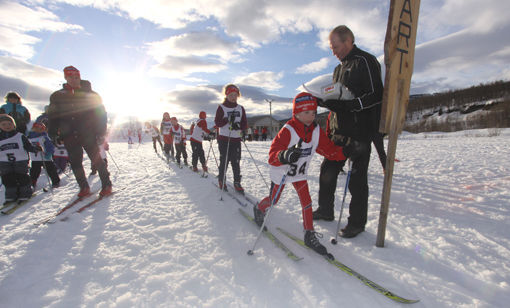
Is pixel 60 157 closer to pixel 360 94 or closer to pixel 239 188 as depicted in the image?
pixel 239 188

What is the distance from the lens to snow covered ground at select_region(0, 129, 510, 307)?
1.77m

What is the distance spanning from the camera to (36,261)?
229cm

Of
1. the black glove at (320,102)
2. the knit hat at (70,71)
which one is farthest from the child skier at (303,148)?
the knit hat at (70,71)

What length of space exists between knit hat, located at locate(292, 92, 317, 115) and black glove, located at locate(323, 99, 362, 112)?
204mm

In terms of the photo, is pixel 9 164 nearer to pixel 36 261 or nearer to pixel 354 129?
pixel 36 261

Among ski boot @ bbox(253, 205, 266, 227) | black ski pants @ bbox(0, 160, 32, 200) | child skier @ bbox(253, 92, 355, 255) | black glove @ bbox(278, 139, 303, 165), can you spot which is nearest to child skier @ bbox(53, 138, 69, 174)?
black ski pants @ bbox(0, 160, 32, 200)

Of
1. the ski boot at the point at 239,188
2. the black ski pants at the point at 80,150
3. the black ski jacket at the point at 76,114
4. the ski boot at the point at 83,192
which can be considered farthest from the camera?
the ski boot at the point at 239,188

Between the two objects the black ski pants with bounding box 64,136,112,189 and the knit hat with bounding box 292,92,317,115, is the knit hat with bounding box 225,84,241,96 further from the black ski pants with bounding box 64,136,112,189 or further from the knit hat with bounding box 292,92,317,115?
the black ski pants with bounding box 64,136,112,189

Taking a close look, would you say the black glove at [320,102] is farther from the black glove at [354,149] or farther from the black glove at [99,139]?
the black glove at [99,139]

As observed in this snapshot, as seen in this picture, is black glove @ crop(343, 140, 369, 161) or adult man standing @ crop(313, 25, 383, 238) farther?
black glove @ crop(343, 140, 369, 161)

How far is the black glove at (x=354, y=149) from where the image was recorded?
2467 millimetres

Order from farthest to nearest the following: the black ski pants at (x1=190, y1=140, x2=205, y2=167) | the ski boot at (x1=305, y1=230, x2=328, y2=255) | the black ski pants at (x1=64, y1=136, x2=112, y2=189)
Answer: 1. the black ski pants at (x1=190, y1=140, x2=205, y2=167)
2. the black ski pants at (x1=64, y1=136, x2=112, y2=189)
3. the ski boot at (x1=305, y1=230, x2=328, y2=255)

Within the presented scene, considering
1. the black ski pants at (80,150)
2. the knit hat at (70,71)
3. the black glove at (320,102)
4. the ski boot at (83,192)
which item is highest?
the knit hat at (70,71)

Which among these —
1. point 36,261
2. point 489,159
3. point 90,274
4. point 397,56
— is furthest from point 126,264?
point 489,159
